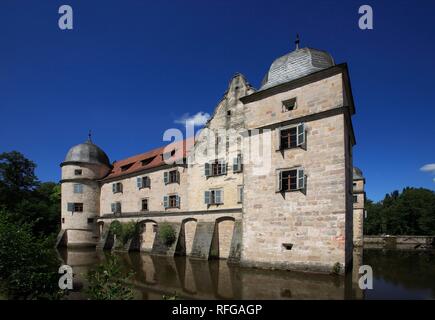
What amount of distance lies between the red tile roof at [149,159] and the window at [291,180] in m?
10.1

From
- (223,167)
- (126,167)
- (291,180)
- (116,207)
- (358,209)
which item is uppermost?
(126,167)

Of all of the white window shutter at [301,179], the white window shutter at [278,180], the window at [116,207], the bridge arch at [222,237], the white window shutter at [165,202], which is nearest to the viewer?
the white window shutter at [301,179]

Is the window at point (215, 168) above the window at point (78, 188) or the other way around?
above

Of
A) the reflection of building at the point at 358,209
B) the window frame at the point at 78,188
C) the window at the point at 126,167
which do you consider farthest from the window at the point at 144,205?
the reflection of building at the point at 358,209

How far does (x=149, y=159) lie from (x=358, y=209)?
21.7 meters

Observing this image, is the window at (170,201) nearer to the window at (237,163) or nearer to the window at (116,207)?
the window at (237,163)

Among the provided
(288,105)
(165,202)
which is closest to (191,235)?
(165,202)

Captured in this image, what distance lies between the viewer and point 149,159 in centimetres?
2641

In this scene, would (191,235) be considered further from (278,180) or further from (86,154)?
(86,154)

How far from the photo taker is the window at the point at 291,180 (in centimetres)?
1291

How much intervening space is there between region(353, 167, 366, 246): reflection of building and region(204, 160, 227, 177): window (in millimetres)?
16881
